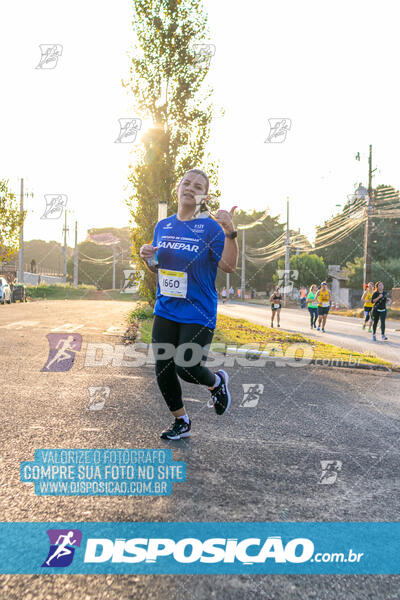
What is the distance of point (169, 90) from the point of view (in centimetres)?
1514

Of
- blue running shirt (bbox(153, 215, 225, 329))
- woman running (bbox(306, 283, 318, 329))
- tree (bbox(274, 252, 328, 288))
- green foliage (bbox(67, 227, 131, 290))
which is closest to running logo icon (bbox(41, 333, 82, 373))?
blue running shirt (bbox(153, 215, 225, 329))

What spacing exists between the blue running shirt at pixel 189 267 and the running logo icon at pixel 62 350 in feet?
12.0

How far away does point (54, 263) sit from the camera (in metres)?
122

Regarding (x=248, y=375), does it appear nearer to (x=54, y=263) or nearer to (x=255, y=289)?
(x=255, y=289)

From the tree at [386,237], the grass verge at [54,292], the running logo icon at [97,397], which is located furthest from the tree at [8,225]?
the tree at [386,237]

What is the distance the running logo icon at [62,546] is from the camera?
6.70 ft

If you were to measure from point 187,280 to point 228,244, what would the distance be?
1.32 feet

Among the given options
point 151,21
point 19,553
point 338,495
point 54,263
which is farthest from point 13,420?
point 54,263

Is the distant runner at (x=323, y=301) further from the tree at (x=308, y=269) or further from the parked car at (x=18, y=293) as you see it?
the tree at (x=308, y=269)

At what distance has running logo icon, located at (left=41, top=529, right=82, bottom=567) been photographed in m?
2.04

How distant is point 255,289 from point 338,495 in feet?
251

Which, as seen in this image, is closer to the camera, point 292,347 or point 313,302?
point 292,347

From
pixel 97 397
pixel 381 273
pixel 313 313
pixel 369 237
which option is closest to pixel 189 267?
pixel 97 397

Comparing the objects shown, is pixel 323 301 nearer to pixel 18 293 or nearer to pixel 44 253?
pixel 18 293
